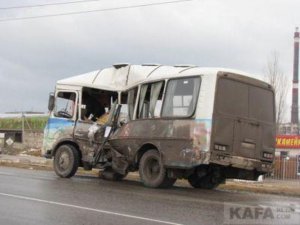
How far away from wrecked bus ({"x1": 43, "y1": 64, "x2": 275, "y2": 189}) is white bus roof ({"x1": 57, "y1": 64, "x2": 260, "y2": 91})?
0.10ft

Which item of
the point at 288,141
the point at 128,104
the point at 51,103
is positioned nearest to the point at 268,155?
the point at 128,104

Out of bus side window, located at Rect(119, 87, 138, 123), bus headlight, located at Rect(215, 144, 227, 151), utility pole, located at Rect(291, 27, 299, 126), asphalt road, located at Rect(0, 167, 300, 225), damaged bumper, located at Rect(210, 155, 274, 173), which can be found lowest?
asphalt road, located at Rect(0, 167, 300, 225)

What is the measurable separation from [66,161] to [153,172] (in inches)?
138

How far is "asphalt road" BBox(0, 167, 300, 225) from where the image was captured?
29.1 ft

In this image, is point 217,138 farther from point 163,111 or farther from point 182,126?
point 163,111

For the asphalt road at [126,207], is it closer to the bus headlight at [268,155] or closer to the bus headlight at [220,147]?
the bus headlight at [220,147]

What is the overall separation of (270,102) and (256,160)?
64.5 inches

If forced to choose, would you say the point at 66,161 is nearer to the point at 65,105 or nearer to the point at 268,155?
the point at 65,105

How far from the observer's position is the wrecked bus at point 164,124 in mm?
13203

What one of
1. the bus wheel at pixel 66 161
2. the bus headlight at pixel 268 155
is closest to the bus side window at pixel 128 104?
the bus wheel at pixel 66 161

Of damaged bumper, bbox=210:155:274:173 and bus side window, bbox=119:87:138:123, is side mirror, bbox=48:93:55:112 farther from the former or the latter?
damaged bumper, bbox=210:155:274:173

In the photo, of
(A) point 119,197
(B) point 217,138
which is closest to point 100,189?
(A) point 119,197
